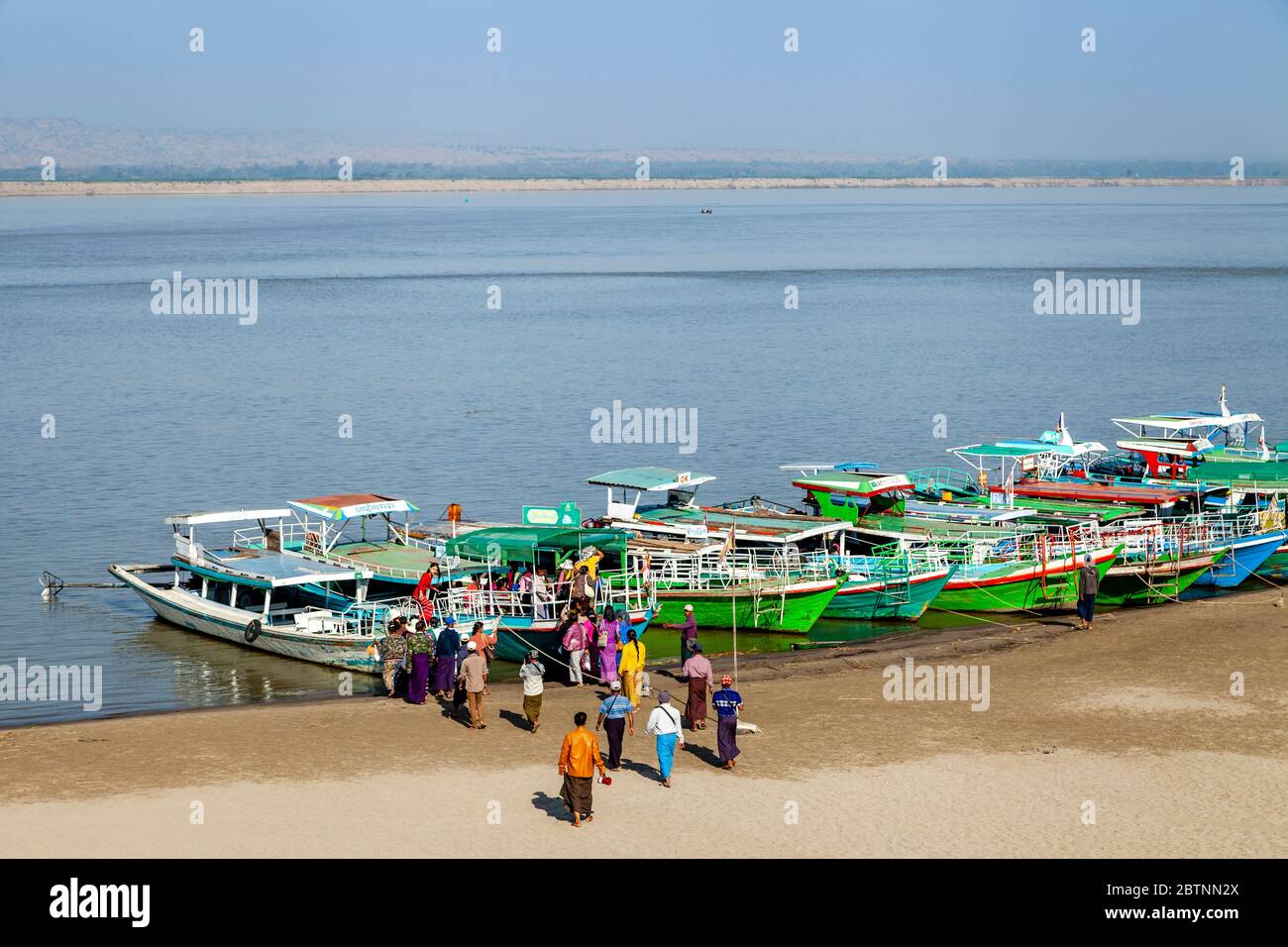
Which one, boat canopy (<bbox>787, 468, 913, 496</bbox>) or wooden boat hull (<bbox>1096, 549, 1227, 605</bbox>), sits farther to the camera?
boat canopy (<bbox>787, 468, 913, 496</bbox>)

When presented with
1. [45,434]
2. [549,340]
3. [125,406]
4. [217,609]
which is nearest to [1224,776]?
[217,609]

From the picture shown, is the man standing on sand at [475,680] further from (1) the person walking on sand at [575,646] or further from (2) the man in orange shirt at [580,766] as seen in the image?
(2) the man in orange shirt at [580,766]

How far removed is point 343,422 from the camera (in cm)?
6481

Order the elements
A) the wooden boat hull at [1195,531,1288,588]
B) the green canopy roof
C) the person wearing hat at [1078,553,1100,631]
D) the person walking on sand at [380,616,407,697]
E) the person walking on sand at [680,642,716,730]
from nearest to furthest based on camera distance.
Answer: the person walking on sand at [680,642,716,730] → the person walking on sand at [380,616,407,697] → the green canopy roof → the person wearing hat at [1078,553,1100,631] → the wooden boat hull at [1195,531,1288,588]

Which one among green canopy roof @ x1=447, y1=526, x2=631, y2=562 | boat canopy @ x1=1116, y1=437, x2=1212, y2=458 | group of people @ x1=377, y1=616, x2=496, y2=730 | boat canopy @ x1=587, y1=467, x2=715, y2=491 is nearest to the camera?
group of people @ x1=377, y1=616, x2=496, y2=730

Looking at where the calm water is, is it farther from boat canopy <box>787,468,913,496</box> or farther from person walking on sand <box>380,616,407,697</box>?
boat canopy <box>787,468,913,496</box>

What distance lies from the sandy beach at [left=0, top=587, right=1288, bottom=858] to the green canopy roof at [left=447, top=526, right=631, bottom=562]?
4272 millimetres

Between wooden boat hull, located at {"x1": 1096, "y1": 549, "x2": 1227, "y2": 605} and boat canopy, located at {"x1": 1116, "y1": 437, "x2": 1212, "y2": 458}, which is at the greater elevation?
boat canopy, located at {"x1": 1116, "y1": 437, "x2": 1212, "y2": 458}

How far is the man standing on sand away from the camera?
23391 millimetres

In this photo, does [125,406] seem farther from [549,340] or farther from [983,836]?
[983,836]

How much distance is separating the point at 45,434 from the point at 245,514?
3131 cm

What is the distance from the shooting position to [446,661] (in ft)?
83.4

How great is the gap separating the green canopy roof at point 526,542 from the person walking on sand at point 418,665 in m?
5.95

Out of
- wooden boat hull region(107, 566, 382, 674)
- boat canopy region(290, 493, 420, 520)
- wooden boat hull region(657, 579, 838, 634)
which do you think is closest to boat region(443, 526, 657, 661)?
Answer: wooden boat hull region(657, 579, 838, 634)
